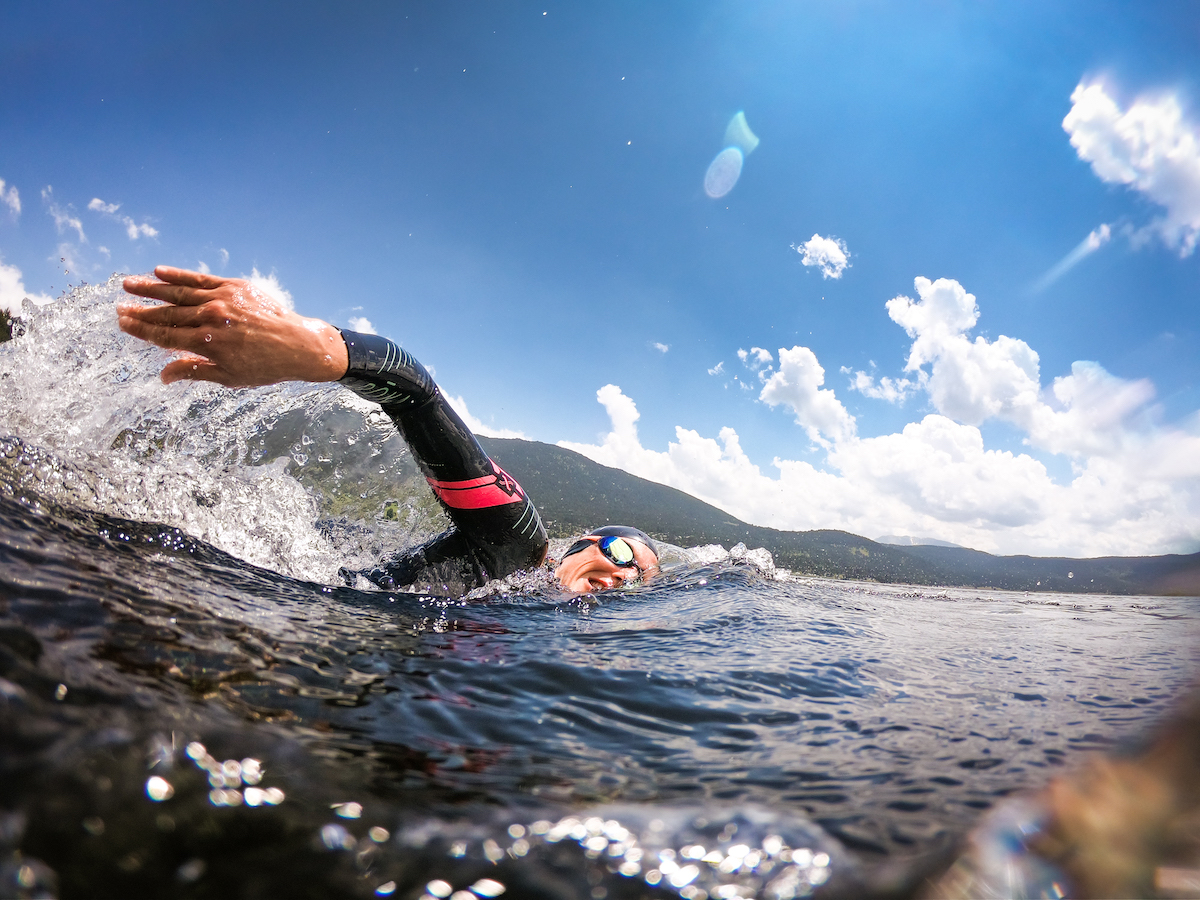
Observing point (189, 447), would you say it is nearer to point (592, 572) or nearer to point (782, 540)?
point (592, 572)

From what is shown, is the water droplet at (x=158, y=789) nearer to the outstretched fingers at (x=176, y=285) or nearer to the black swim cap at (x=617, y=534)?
the outstretched fingers at (x=176, y=285)

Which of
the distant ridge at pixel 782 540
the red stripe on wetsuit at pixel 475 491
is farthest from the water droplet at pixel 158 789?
the distant ridge at pixel 782 540

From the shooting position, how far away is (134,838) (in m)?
0.73

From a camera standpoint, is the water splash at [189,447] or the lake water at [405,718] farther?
the water splash at [189,447]

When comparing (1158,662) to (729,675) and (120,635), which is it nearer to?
(729,675)

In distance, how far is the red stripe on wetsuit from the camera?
434 centimetres

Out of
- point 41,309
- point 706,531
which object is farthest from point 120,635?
point 706,531

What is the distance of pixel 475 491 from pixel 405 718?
9.10ft

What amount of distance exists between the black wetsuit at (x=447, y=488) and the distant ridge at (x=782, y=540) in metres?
57.0

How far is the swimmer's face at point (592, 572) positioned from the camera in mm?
6035

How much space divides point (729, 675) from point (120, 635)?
2.43m

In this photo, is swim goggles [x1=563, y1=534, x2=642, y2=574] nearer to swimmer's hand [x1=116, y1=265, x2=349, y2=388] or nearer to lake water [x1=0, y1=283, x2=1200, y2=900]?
lake water [x1=0, y1=283, x2=1200, y2=900]

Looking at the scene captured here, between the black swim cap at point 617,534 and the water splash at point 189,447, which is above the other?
the water splash at point 189,447

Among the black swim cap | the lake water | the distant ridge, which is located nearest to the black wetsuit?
the lake water
